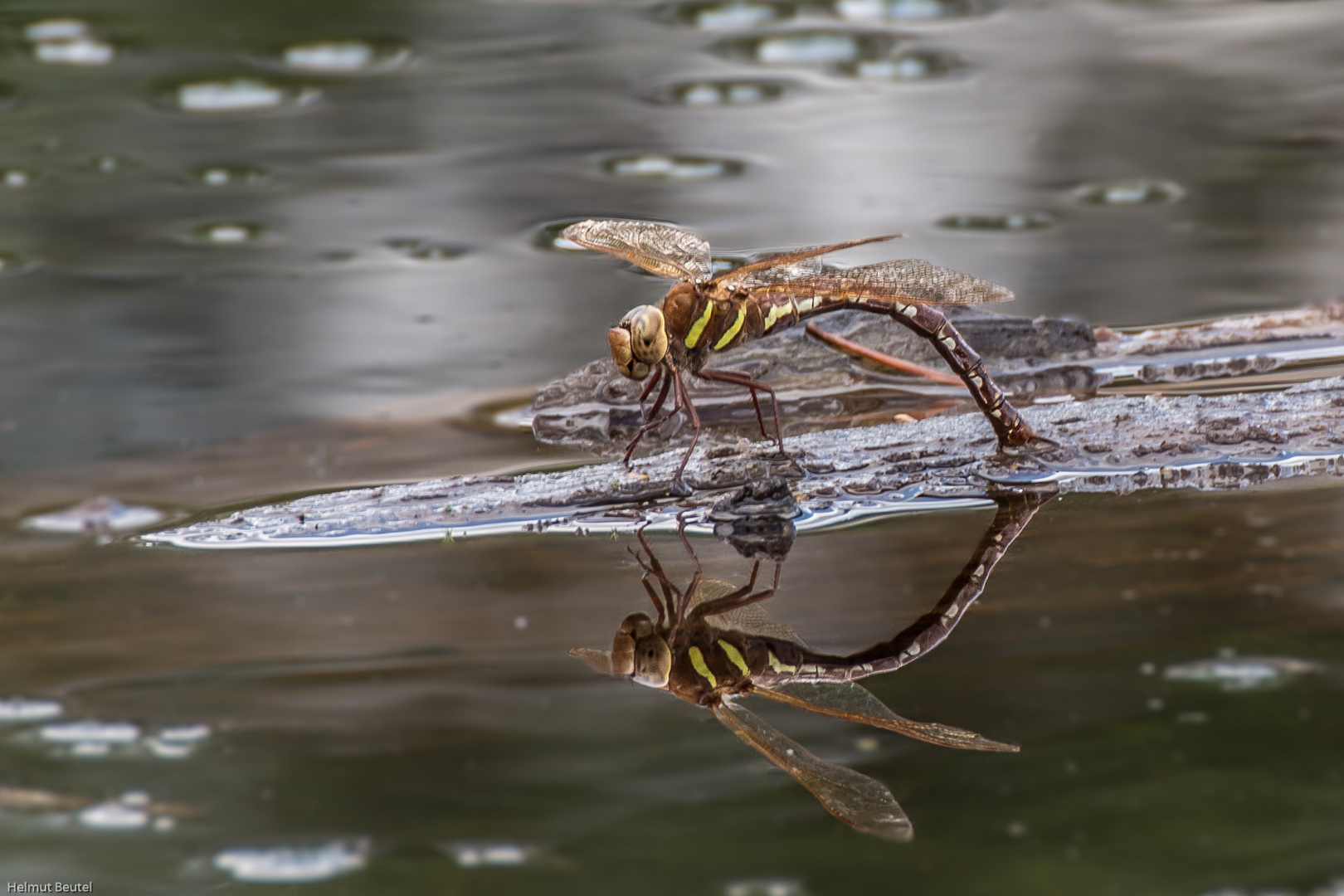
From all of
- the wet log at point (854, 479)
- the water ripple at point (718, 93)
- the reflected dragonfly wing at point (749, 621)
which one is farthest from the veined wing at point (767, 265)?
the water ripple at point (718, 93)

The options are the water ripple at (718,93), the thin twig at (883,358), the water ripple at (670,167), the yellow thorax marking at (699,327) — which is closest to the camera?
the yellow thorax marking at (699,327)

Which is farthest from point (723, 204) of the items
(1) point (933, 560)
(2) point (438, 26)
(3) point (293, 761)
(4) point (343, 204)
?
(3) point (293, 761)

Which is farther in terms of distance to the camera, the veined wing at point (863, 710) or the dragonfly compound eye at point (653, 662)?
the dragonfly compound eye at point (653, 662)

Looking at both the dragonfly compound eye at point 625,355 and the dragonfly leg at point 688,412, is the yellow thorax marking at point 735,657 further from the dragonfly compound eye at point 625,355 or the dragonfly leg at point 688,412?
the dragonfly compound eye at point 625,355

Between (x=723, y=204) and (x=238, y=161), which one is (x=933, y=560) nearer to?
(x=723, y=204)

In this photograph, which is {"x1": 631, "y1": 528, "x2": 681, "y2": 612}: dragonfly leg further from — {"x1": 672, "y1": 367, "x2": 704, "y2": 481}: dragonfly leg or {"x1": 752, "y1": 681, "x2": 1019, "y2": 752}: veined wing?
{"x1": 752, "y1": 681, "x2": 1019, "y2": 752}: veined wing

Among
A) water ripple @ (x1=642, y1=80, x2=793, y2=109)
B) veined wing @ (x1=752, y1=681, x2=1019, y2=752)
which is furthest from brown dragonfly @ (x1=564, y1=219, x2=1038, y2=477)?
water ripple @ (x1=642, y1=80, x2=793, y2=109)

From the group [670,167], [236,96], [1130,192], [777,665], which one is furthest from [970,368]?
[236,96]
